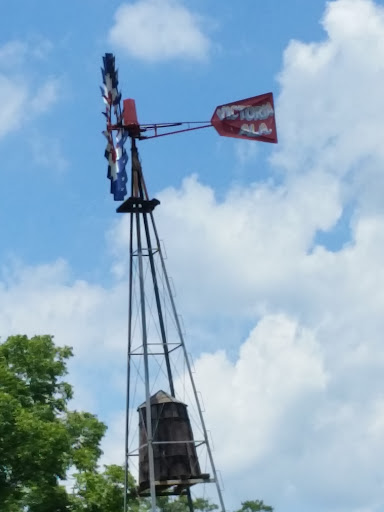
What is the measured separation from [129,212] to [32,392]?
12.7m

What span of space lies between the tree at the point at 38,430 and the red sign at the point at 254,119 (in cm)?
1428

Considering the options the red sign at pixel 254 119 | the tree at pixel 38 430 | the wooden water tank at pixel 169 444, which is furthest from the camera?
the tree at pixel 38 430

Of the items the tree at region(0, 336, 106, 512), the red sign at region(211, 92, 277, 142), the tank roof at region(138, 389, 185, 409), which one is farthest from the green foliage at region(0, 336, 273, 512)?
the red sign at region(211, 92, 277, 142)

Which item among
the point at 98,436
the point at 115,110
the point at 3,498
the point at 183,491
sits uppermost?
the point at 115,110

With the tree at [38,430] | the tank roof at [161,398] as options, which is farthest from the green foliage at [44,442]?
the tank roof at [161,398]

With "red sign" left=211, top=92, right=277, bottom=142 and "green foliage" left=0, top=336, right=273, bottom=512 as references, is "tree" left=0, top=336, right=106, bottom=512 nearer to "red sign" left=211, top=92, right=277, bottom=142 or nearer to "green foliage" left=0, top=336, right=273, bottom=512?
"green foliage" left=0, top=336, right=273, bottom=512

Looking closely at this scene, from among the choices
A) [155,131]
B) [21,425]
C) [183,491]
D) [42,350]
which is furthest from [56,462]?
[155,131]

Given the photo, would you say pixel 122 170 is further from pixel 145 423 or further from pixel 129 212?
pixel 145 423

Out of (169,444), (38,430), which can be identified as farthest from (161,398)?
(38,430)

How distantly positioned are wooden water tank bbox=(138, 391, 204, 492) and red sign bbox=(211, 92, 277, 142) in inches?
361

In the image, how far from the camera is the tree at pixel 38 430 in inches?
1519

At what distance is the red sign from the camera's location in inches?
1292

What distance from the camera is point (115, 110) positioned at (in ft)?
112

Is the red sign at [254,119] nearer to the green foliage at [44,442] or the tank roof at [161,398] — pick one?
the tank roof at [161,398]
